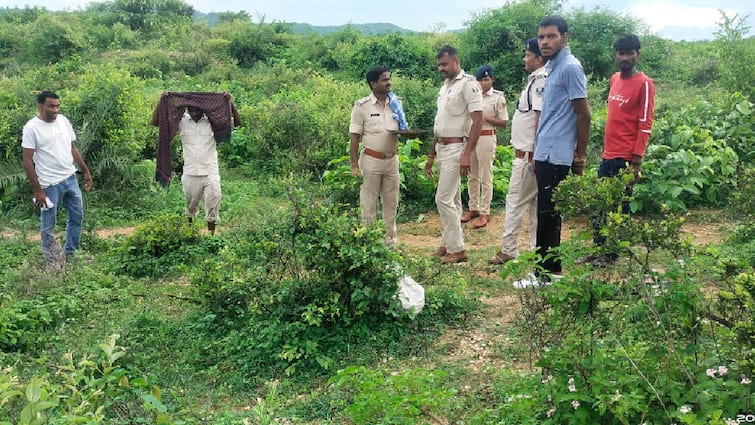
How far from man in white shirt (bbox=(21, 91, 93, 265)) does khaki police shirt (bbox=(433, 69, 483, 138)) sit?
3.45 meters

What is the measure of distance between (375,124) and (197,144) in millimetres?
2006

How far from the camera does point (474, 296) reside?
17.1ft

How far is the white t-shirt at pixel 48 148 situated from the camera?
20.2ft

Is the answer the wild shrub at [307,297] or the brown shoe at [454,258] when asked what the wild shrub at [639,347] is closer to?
the wild shrub at [307,297]

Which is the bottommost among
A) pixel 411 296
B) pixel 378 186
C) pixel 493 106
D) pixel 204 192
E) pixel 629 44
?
pixel 411 296

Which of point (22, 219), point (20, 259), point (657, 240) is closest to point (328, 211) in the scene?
point (657, 240)

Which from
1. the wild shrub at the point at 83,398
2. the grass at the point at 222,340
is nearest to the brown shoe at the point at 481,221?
the grass at the point at 222,340

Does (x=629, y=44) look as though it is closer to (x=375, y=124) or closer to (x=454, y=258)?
(x=375, y=124)

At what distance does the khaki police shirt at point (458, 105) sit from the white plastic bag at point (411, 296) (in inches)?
70.7

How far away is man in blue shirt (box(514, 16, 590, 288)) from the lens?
4895 mm

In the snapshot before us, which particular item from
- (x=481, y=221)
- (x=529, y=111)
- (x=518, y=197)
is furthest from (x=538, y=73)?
(x=481, y=221)

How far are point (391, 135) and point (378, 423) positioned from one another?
3.47m

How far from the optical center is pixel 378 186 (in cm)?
636

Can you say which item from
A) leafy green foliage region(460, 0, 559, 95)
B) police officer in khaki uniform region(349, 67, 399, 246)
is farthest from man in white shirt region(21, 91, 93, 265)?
leafy green foliage region(460, 0, 559, 95)
